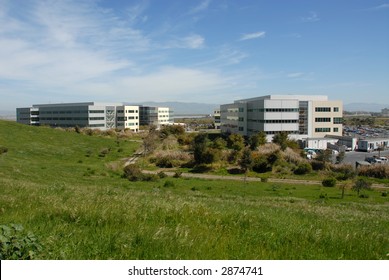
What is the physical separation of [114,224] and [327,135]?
90713 millimetres

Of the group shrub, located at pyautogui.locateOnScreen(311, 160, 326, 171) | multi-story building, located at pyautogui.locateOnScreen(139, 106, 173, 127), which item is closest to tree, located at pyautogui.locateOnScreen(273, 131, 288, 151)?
shrub, located at pyautogui.locateOnScreen(311, 160, 326, 171)

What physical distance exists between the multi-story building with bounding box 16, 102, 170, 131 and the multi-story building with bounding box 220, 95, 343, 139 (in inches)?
2351

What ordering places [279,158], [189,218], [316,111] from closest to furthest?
[189,218] → [279,158] → [316,111]

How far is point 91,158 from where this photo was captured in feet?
194

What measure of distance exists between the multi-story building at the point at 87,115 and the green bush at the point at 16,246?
134073 millimetres

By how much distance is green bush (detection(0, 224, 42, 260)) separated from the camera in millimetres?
4590

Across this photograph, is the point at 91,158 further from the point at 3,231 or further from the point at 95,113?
the point at 95,113

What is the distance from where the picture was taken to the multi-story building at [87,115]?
135125 mm

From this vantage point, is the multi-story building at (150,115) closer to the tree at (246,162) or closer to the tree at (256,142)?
the tree at (256,142)

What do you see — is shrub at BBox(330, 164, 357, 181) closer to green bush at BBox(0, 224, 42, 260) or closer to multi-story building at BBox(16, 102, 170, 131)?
green bush at BBox(0, 224, 42, 260)

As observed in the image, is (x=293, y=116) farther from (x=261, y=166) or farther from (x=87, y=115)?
(x=87, y=115)

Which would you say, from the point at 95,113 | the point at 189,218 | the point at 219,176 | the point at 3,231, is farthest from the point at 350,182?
the point at 95,113

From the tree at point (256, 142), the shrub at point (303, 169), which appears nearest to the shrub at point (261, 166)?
the shrub at point (303, 169)

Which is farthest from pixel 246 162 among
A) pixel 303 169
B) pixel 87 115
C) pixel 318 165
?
pixel 87 115
